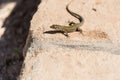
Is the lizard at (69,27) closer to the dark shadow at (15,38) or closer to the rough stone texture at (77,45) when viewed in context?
the rough stone texture at (77,45)

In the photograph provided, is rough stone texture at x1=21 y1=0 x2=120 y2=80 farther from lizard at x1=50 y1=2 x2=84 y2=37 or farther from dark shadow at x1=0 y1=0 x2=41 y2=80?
dark shadow at x1=0 y1=0 x2=41 y2=80

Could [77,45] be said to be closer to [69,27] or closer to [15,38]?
[69,27]

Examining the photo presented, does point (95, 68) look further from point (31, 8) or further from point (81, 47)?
point (31, 8)

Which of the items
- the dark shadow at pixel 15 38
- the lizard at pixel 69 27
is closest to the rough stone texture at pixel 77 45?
the lizard at pixel 69 27

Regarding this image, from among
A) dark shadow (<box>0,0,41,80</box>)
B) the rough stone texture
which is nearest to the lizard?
the rough stone texture

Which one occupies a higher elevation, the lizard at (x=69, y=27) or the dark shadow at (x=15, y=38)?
the lizard at (x=69, y=27)
